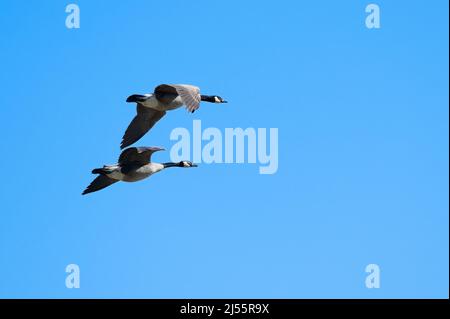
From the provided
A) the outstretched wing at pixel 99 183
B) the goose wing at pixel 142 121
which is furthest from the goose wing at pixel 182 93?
the outstretched wing at pixel 99 183

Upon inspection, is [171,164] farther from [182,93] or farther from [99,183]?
[182,93]

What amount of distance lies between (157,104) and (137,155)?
846mm

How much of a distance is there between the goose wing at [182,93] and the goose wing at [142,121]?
56 centimetres

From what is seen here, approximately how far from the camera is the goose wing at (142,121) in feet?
42.8

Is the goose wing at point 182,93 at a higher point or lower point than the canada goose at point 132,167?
higher

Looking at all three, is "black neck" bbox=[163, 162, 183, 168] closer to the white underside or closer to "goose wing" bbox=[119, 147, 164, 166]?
the white underside

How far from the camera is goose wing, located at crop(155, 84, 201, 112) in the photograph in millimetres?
11328

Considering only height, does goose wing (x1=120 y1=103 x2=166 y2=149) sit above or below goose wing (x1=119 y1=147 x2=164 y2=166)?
above

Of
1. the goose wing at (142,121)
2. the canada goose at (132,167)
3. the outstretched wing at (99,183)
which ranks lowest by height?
the outstretched wing at (99,183)

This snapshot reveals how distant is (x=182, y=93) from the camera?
459 inches

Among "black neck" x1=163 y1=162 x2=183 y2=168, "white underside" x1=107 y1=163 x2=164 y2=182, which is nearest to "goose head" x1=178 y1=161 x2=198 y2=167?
"black neck" x1=163 y1=162 x2=183 y2=168

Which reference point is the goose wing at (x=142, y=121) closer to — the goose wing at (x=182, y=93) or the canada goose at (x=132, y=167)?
the goose wing at (x=182, y=93)
